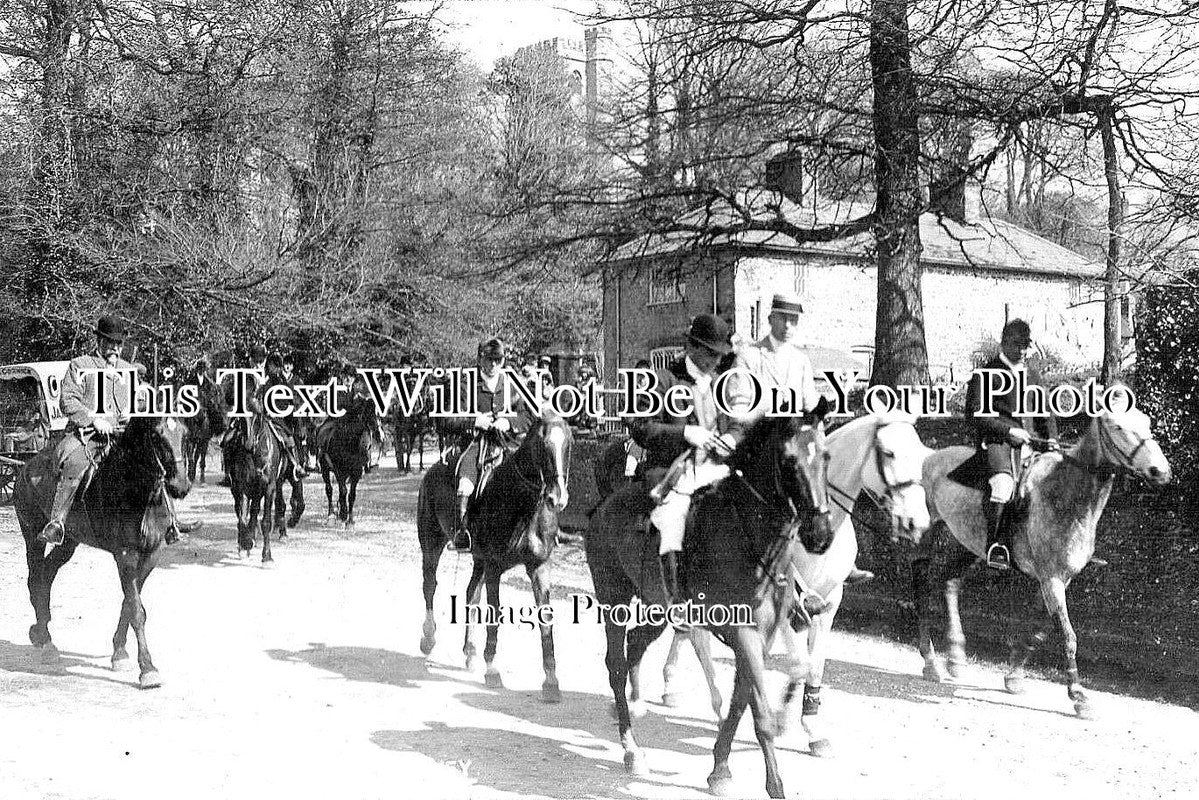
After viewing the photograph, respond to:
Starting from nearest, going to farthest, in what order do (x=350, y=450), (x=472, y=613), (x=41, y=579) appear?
(x=472, y=613)
(x=41, y=579)
(x=350, y=450)

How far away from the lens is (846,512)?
23.9 ft

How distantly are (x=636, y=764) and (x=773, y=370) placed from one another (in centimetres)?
232

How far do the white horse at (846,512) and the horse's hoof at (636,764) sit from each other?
1.02 metres

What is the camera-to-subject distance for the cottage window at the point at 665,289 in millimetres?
16141

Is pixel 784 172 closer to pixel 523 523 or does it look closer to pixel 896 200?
pixel 896 200

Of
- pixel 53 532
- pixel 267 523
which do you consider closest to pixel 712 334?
pixel 53 532

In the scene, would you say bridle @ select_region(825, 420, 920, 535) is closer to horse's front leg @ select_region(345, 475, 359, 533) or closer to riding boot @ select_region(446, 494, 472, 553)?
riding boot @ select_region(446, 494, 472, 553)

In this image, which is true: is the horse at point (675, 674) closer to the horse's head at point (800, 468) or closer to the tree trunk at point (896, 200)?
the horse's head at point (800, 468)

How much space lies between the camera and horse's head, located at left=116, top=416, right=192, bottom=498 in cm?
834

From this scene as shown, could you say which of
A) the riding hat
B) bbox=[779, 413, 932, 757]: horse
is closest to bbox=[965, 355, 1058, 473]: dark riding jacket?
bbox=[779, 413, 932, 757]: horse

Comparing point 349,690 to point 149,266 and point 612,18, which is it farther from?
point 149,266

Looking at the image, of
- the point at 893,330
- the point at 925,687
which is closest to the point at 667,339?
the point at 893,330

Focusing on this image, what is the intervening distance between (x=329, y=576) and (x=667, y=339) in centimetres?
1999

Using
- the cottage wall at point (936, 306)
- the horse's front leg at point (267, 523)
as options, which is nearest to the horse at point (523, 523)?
the horse's front leg at point (267, 523)
